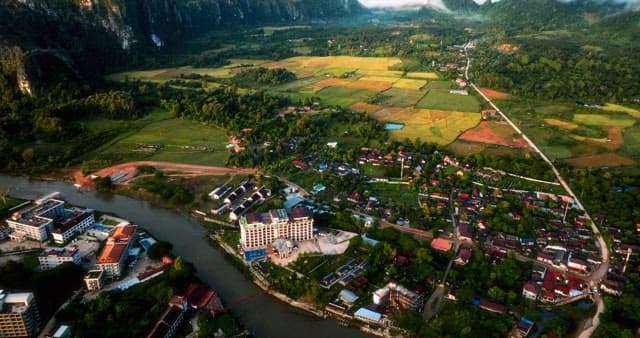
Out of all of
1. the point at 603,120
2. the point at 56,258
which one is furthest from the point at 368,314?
the point at 603,120

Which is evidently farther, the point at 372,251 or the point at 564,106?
the point at 564,106

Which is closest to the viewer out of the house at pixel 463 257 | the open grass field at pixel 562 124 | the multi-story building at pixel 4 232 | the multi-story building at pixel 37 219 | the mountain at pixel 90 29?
the house at pixel 463 257

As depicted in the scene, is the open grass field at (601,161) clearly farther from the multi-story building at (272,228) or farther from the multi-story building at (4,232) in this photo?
the multi-story building at (4,232)

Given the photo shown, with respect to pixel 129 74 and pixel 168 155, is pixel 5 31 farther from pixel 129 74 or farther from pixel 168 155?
pixel 168 155

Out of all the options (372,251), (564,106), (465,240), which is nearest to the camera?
(372,251)

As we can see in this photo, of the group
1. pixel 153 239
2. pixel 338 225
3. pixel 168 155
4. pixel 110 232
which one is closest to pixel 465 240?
pixel 338 225

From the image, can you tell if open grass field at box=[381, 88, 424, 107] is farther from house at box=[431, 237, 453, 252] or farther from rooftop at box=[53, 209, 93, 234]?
rooftop at box=[53, 209, 93, 234]

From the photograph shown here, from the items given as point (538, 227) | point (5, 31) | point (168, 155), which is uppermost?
point (5, 31)

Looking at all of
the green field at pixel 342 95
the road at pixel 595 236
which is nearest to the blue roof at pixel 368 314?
the road at pixel 595 236
